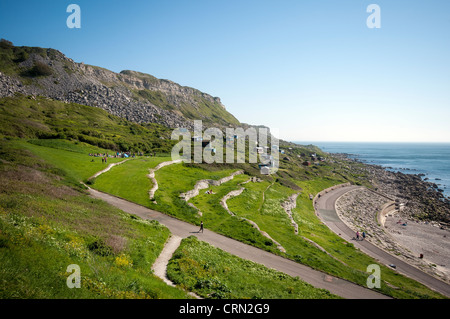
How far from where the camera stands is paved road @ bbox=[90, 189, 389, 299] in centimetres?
1981

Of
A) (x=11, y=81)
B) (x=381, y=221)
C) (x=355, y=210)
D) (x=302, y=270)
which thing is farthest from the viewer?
(x=11, y=81)

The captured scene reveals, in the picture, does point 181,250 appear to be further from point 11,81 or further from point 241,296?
point 11,81

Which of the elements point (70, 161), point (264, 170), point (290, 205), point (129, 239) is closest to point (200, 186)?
point (290, 205)

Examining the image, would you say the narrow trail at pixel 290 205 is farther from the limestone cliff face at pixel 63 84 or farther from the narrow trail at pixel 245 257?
the limestone cliff face at pixel 63 84

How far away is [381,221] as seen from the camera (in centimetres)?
6019

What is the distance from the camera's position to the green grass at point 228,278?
14.8 meters

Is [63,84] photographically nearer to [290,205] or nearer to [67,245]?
[290,205]

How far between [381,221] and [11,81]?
170909 millimetres

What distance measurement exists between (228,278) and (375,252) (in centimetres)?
3206

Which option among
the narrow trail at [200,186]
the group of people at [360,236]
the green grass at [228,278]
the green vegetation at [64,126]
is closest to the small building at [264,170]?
the narrow trail at [200,186]

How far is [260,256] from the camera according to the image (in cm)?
2369

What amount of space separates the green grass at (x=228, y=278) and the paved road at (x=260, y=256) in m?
1.76


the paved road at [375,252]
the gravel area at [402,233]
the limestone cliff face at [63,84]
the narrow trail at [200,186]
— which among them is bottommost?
the gravel area at [402,233]
